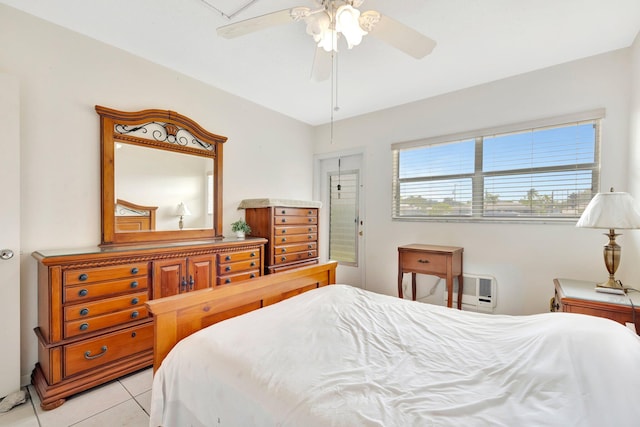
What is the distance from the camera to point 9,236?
1.83 meters

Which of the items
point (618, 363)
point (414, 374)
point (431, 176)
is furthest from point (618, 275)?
point (414, 374)

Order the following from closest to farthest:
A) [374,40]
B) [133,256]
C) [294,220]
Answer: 1. [133,256]
2. [374,40]
3. [294,220]

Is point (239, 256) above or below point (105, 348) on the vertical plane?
above

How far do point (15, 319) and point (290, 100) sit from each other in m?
3.09

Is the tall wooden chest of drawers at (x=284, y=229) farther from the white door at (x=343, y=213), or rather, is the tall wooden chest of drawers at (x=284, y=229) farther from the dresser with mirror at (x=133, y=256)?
the white door at (x=343, y=213)

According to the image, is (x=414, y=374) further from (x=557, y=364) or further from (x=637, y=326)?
(x=637, y=326)

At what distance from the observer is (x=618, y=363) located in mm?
926

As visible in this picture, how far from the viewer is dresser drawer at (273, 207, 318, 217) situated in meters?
3.24

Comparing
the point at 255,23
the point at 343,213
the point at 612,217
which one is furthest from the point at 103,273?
the point at 612,217

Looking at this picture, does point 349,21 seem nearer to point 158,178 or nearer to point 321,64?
point 321,64

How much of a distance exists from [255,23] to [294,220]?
2.25m

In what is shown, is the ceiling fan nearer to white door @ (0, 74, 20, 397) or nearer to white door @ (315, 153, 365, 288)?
white door @ (0, 74, 20, 397)

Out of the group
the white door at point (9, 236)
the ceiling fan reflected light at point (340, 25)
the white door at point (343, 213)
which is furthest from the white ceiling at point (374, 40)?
the white door at point (343, 213)

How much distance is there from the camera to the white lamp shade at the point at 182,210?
110 inches
